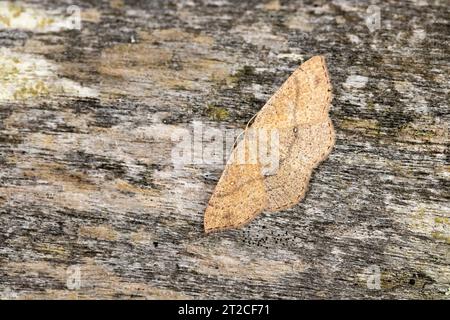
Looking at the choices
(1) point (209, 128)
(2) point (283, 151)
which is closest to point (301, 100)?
(2) point (283, 151)

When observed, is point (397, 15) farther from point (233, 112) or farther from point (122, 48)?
point (122, 48)

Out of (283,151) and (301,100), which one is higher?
(301,100)

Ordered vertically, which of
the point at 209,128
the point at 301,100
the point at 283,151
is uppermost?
the point at 301,100

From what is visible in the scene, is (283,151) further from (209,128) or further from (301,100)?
(209,128)
